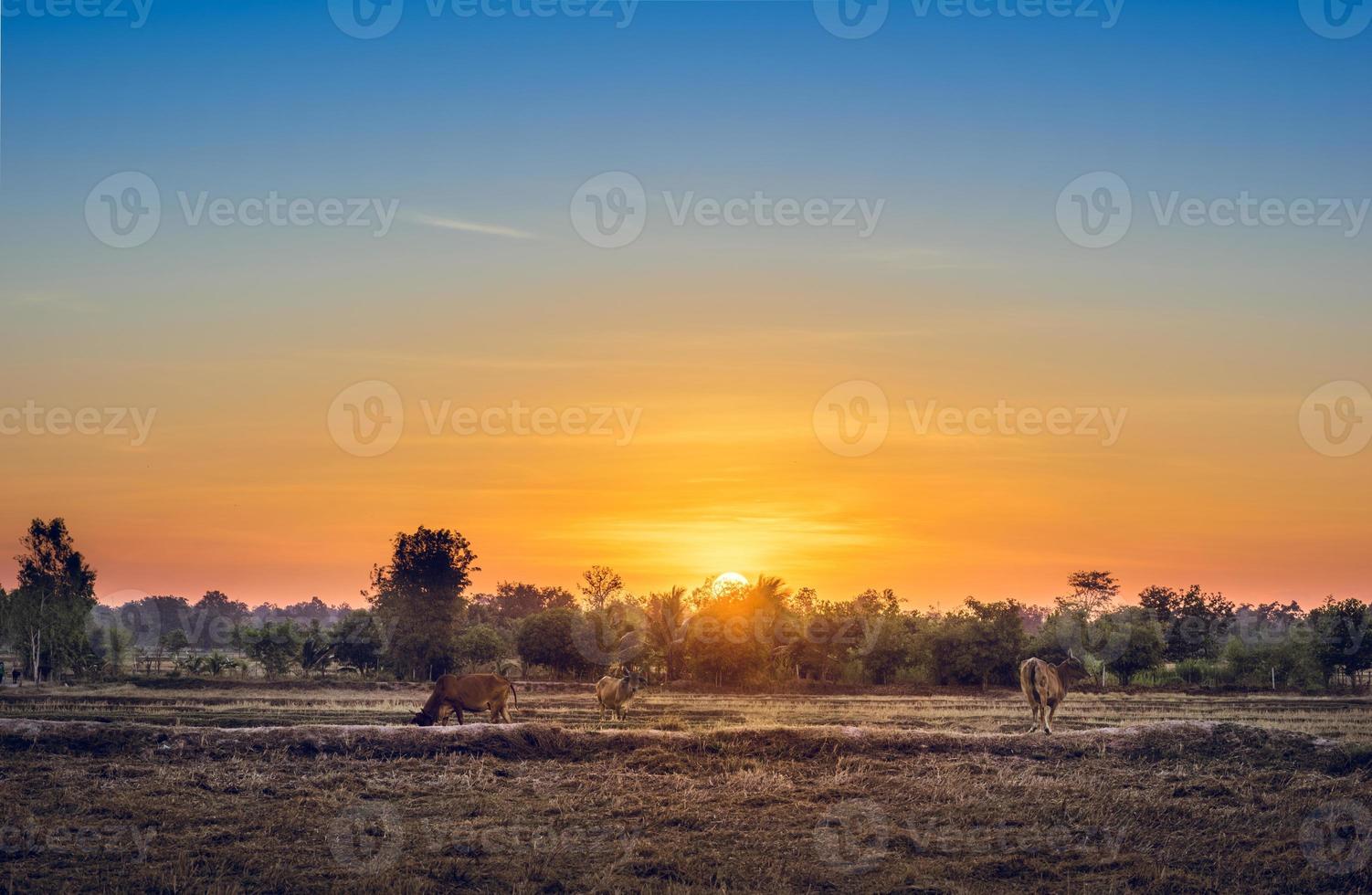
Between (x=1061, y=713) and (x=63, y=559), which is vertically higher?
(x=63, y=559)

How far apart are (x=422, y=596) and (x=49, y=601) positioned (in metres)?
19.8

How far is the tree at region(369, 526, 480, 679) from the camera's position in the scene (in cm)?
6744

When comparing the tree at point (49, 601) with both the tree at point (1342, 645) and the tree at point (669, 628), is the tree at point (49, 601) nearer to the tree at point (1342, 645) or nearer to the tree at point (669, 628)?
the tree at point (669, 628)

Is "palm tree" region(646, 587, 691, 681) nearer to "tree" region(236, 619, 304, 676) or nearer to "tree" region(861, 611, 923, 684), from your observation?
"tree" region(861, 611, 923, 684)

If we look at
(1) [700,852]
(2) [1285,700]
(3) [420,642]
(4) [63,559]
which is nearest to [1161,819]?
(1) [700,852]

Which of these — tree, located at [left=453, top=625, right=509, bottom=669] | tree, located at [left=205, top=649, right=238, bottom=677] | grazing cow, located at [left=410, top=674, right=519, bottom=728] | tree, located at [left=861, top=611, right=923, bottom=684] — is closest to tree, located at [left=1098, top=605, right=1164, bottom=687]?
tree, located at [left=861, top=611, right=923, bottom=684]

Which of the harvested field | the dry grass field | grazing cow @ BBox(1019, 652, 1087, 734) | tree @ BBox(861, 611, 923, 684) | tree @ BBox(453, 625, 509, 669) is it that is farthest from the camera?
tree @ BBox(453, 625, 509, 669)

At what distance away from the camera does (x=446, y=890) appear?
15109 millimetres

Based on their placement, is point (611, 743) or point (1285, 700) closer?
point (611, 743)

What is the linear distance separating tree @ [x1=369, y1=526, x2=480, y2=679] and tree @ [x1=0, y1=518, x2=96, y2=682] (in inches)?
640

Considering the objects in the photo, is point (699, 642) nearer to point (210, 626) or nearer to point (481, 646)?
point (481, 646)

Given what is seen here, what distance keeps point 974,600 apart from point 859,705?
78.1 ft

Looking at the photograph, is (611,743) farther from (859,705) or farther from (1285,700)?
(1285,700)

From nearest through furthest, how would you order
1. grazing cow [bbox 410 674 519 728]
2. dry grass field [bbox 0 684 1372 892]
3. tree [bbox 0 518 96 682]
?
dry grass field [bbox 0 684 1372 892], grazing cow [bbox 410 674 519 728], tree [bbox 0 518 96 682]
